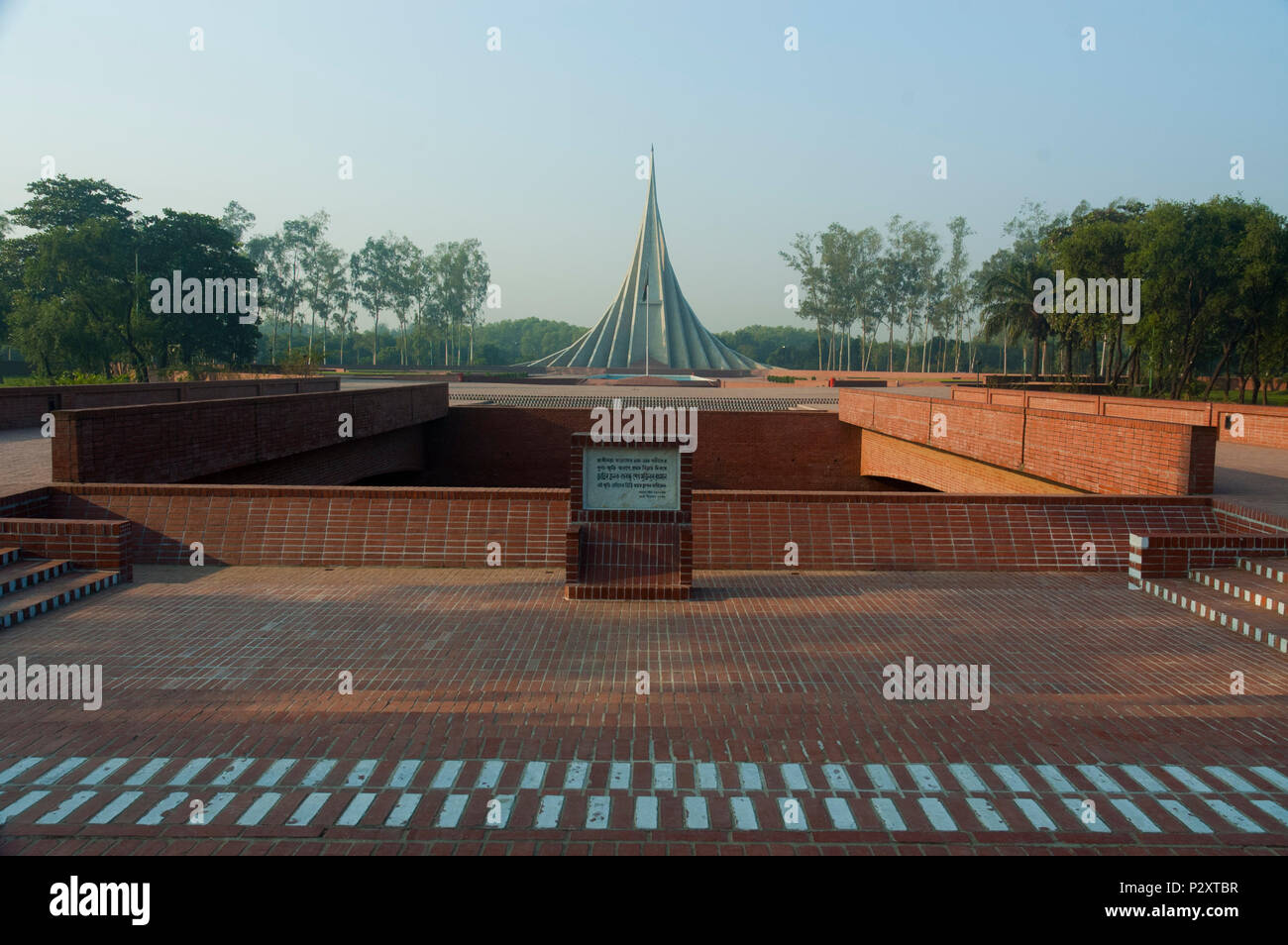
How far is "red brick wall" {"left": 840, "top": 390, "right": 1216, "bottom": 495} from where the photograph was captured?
809 centimetres

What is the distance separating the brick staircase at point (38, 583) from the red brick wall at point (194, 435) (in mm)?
1761

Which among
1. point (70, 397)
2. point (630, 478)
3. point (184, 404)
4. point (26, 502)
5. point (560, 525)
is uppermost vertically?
point (184, 404)

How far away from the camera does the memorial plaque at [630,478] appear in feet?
20.5

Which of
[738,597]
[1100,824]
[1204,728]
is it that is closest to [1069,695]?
[1204,728]

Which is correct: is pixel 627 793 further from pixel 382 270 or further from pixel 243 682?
pixel 382 270

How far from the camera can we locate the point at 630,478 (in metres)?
6.30

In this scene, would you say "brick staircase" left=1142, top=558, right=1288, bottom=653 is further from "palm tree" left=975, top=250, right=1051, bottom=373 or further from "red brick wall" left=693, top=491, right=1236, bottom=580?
"palm tree" left=975, top=250, right=1051, bottom=373

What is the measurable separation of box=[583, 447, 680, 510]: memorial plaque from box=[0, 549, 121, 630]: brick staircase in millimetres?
3419

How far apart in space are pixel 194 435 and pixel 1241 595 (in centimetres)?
966

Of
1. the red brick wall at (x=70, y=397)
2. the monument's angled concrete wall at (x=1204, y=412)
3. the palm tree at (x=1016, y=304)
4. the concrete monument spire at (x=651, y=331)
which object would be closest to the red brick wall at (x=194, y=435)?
the red brick wall at (x=70, y=397)

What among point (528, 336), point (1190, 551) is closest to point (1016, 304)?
point (1190, 551)

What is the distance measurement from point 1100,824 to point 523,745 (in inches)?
85.3

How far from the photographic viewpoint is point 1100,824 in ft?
10.0

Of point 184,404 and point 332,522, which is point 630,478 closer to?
point 332,522
